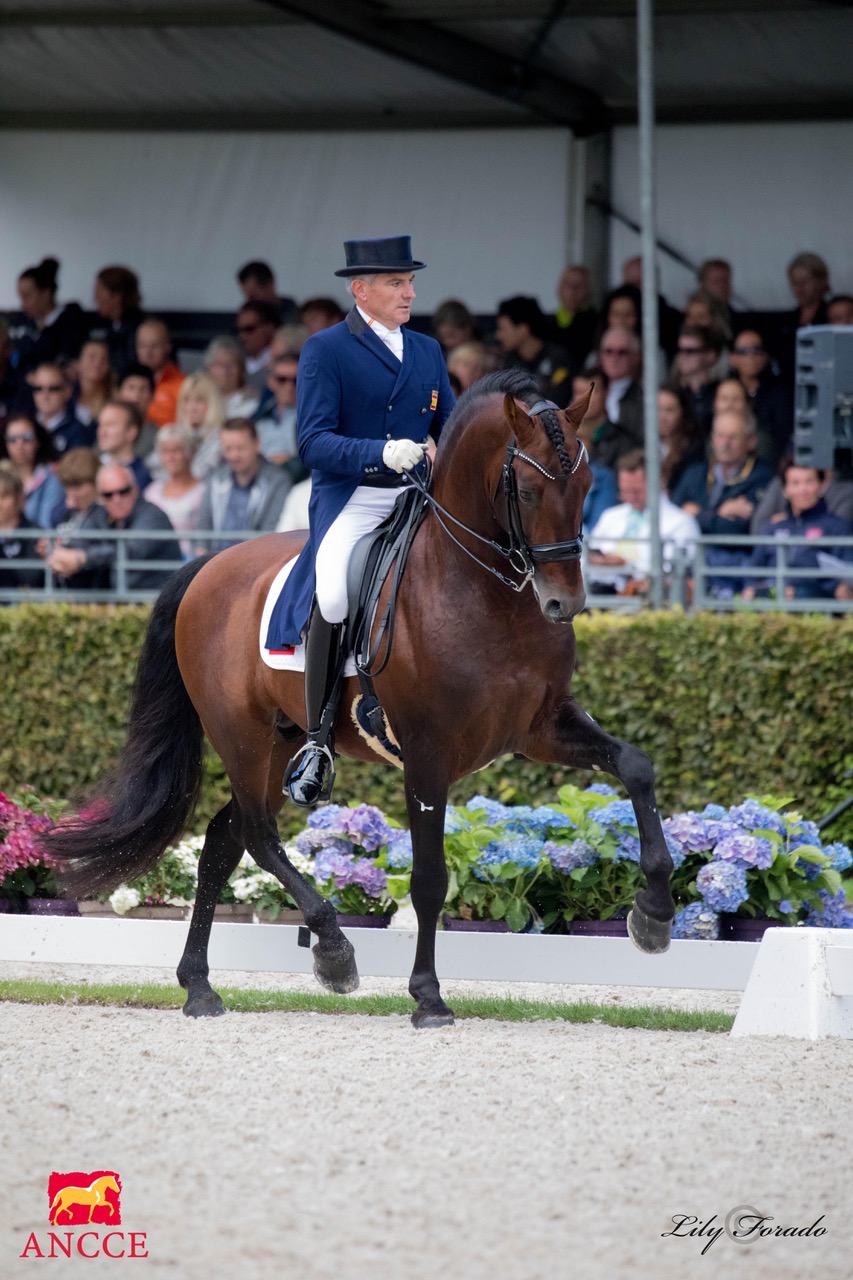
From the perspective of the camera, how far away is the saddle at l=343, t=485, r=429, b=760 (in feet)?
19.4

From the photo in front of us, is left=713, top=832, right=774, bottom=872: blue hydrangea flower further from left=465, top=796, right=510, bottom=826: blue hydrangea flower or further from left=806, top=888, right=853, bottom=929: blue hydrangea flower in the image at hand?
left=465, top=796, right=510, bottom=826: blue hydrangea flower

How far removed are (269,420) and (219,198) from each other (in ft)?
10.9

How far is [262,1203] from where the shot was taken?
3738 millimetres

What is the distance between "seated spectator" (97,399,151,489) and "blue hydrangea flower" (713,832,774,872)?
7.57m

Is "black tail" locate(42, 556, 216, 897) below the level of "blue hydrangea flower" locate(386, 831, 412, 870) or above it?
above

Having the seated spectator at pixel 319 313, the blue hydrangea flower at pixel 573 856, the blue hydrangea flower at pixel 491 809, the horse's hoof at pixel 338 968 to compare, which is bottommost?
the horse's hoof at pixel 338 968

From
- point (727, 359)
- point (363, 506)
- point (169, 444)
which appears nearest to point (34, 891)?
point (363, 506)

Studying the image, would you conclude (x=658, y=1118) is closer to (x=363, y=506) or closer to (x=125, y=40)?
(x=363, y=506)

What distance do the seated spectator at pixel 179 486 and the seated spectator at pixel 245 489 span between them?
0.52 metres

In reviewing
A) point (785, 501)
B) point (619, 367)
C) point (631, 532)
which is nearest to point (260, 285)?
point (619, 367)

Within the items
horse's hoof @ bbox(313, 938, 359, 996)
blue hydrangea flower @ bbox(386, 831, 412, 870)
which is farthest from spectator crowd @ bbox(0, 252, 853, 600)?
horse's hoof @ bbox(313, 938, 359, 996)

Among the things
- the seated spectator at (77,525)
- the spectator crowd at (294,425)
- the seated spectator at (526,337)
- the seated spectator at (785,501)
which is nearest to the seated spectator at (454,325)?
the spectator crowd at (294,425)

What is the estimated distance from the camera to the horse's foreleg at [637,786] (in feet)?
18.2

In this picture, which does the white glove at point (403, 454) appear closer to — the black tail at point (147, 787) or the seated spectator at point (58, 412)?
the black tail at point (147, 787)
